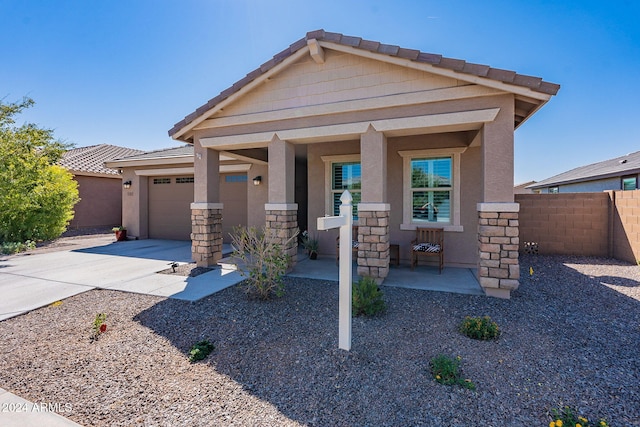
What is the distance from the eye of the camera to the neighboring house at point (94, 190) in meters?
14.9

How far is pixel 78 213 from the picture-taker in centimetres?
1495

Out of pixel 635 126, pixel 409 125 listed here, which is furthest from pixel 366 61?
pixel 635 126

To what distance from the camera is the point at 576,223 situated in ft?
27.8

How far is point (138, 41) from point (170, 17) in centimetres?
195

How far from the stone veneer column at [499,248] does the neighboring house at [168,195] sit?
828 cm

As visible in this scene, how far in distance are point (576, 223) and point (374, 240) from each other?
729 cm

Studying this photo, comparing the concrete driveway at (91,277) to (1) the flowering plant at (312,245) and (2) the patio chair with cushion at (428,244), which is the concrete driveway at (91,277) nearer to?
(1) the flowering plant at (312,245)

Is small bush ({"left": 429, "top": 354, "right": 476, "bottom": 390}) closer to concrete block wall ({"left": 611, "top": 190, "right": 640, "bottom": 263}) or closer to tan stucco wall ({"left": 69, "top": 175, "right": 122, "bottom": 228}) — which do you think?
concrete block wall ({"left": 611, "top": 190, "right": 640, "bottom": 263})

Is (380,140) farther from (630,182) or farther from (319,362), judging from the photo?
(630,182)

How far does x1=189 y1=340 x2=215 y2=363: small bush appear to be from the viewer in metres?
3.24

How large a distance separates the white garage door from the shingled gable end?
4948 millimetres

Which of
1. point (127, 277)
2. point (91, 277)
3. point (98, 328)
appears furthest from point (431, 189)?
point (91, 277)

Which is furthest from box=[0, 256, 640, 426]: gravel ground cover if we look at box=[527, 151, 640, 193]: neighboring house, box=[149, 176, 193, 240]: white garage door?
box=[527, 151, 640, 193]: neighboring house

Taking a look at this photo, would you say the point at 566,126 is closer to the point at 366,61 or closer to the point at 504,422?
the point at 366,61
